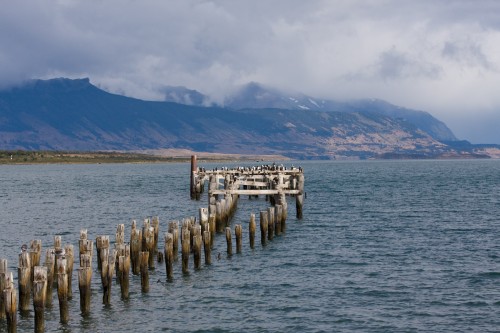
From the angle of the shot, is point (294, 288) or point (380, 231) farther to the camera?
point (380, 231)

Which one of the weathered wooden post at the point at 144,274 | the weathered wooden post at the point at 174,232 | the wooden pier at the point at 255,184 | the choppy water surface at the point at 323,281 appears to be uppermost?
the wooden pier at the point at 255,184

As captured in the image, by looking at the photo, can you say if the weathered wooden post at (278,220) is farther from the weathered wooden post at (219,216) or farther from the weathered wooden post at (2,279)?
the weathered wooden post at (2,279)

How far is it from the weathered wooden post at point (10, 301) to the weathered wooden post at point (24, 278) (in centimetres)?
243

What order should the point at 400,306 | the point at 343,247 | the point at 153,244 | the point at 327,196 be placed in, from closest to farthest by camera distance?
the point at 400,306, the point at 153,244, the point at 343,247, the point at 327,196

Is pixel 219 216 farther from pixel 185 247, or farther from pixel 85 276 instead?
pixel 85 276

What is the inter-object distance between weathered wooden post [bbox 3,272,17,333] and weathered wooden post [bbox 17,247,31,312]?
243 centimetres

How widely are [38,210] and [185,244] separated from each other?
3765 centimetres

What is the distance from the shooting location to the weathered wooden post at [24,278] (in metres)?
23.2

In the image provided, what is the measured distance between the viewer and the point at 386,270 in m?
33.1

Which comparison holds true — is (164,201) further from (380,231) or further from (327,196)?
(380,231)

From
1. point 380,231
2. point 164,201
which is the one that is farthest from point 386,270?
point 164,201

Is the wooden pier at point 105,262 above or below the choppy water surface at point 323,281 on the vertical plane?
above

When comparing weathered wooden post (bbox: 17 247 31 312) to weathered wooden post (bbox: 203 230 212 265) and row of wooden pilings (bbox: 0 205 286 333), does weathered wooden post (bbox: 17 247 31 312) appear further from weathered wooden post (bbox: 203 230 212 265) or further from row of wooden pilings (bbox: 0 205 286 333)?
weathered wooden post (bbox: 203 230 212 265)

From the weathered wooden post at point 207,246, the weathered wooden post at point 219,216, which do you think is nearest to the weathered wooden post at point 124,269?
the weathered wooden post at point 207,246
